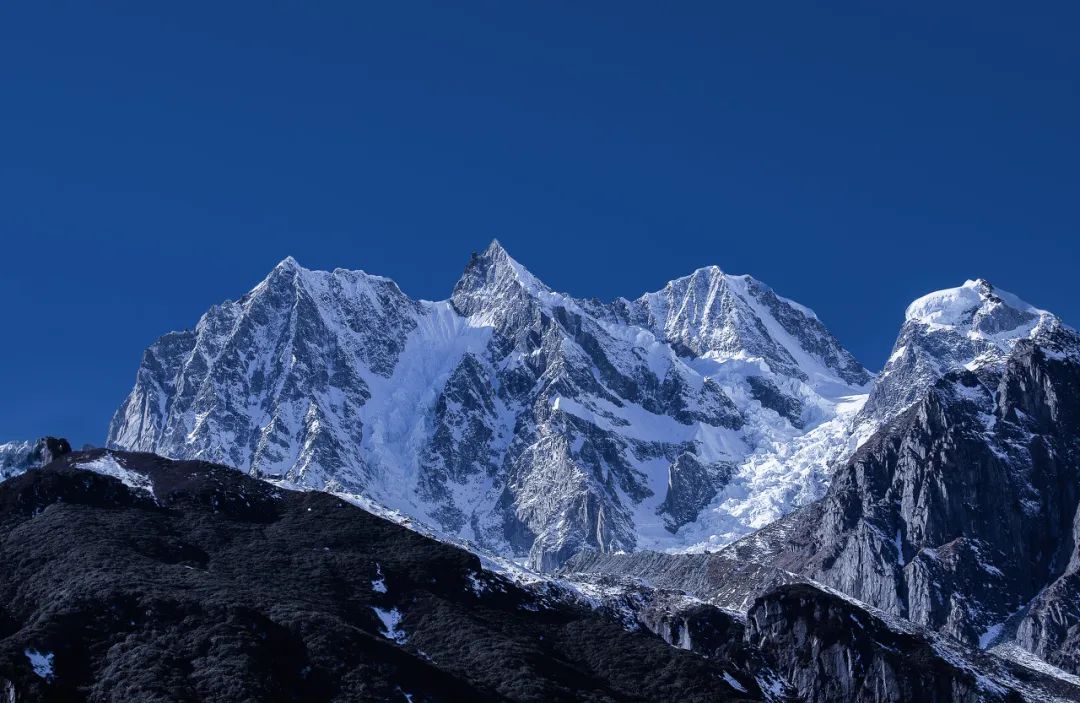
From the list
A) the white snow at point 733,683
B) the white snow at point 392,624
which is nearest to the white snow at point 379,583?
the white snow at point 392,624

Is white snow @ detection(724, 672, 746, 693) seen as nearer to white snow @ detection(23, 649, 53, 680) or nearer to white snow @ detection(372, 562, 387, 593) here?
white snow @ detection(372, 562, 387, 593)

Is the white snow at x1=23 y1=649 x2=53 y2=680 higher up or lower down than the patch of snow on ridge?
lower down

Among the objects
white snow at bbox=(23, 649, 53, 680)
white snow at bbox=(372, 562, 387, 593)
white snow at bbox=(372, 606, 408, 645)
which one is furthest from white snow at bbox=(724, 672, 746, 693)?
white snow at bbox=(23, 649, 53, 680)

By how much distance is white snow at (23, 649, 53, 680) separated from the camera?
13750cm

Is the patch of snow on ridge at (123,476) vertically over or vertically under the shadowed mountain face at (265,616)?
over

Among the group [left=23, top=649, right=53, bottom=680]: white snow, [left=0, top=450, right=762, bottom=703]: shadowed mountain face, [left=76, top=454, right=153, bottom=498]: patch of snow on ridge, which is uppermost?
[left=76, top=454, right=153, bottom=498]: patch of snow on ridge

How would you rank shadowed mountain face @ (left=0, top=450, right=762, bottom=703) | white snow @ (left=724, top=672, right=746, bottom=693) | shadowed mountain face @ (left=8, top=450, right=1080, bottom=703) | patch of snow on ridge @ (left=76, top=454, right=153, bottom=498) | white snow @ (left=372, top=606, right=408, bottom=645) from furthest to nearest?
patch of snow on ridge @ (left=76, top=454, right=153, bottom=498) → white snow @ (left=724, top=672, right=746, bottom=693) → white snow @ (left=372, top=606, right=408, bottom=645) → shadowed mountain face @ (left=8, top=450, right=1080, bottom=703) → shadowed mountain face @ (left=0, top=450, right=762, bottom=703)

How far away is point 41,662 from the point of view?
13900 centimetres

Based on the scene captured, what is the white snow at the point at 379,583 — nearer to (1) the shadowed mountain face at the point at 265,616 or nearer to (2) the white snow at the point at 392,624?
(1) the shadowed mountain face at the point at 265,616

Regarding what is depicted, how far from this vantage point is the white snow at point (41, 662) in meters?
138

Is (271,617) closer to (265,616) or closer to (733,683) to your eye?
(265,616)

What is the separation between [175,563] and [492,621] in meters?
31.9

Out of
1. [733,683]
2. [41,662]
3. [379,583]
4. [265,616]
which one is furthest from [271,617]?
[733,683]

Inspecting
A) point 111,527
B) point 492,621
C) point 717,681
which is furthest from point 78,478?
point 717,681
